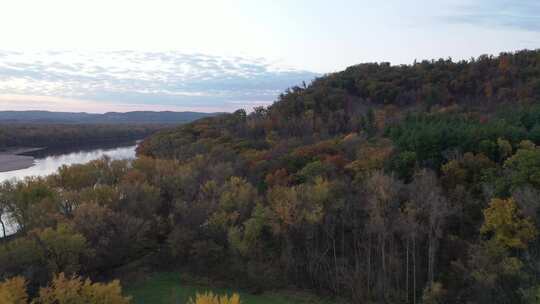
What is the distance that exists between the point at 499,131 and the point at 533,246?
1052cm

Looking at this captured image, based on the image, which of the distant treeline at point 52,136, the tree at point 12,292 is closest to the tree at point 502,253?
the tree at point 12,292

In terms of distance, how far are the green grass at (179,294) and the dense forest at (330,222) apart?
0.89 metres

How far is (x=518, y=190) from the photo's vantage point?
825 inches

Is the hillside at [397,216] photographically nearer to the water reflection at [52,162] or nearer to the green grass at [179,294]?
the green grass at [179,294]

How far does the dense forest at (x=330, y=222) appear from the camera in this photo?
2070 cm

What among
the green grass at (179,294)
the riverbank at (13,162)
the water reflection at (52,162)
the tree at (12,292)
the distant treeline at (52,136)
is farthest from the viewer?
the distant treeline at (52,136)

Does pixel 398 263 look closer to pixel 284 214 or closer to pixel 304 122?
pixel 284 214

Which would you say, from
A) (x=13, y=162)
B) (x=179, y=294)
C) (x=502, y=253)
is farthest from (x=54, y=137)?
(x=502, y=253)

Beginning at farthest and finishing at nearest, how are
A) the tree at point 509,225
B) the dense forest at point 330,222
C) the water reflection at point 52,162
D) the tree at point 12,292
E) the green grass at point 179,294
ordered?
the water reflection at point 52,162 < the green grass at point 179,294 < the dense forest at point 330,222 < the tree at point 509,225 < the tree at point 12,292

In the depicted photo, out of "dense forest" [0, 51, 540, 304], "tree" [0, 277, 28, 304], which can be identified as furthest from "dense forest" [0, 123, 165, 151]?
"tree" [0, 277, 28, 304]

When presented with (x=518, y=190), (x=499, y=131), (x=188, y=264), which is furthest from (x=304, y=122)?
(x=518, y=190)

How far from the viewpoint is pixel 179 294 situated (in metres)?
23.6

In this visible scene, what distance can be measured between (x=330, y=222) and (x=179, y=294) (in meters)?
8.44

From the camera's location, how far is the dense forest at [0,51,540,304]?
67.9ft
